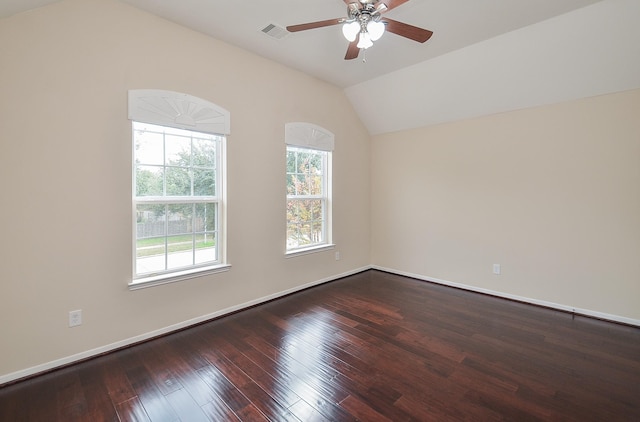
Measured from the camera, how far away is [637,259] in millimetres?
2949

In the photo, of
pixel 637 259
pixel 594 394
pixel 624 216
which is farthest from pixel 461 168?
pixel 594 394

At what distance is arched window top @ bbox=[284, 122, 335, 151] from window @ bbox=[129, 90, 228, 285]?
0.93 m

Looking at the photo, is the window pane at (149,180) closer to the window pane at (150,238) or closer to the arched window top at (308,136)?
the window pane at (150,238)

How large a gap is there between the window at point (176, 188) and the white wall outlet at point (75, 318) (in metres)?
0.41

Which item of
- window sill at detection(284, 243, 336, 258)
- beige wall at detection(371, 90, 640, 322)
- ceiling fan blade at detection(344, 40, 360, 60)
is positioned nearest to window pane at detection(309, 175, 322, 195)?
window sill at detection(284, 243, 336, 258)

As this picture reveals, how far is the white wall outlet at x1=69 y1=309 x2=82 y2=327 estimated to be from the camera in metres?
2.29

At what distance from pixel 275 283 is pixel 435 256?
A: 7.91ft

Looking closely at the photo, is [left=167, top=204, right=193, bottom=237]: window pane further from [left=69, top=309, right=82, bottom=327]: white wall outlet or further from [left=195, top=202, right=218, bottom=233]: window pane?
[left=69, top=309, right=82, bottom=327]: white wall outlet

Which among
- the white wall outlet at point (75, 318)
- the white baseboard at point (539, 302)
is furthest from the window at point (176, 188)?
the white baseboard at point (539, 302)

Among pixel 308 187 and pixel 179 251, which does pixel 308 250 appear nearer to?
pixel 308 187

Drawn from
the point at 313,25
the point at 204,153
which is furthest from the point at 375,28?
the point at 204,153

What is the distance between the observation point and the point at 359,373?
2160mm

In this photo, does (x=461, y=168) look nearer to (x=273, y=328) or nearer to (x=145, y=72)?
(x=273, y=328)

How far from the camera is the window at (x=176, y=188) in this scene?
2.67 metres
